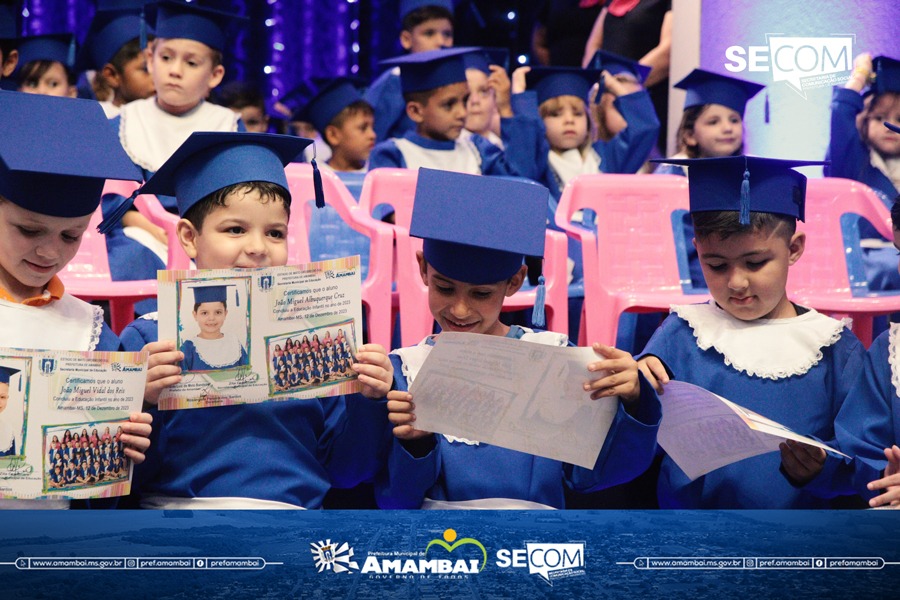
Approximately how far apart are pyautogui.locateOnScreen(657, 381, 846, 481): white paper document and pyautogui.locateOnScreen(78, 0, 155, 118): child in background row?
13.3 feet

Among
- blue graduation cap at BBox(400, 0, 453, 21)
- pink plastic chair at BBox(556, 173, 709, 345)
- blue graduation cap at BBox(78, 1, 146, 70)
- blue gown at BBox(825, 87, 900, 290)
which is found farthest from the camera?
blue graduation cap at BBox(400, 0, 453, 21)

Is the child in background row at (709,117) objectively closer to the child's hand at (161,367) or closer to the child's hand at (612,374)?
the child's hand at (612,374)

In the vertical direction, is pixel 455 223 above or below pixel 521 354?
above

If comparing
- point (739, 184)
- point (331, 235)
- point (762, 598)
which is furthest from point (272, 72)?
point (762, 598)

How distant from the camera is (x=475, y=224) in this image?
2.88 m

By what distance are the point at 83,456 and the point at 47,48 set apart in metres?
4.00

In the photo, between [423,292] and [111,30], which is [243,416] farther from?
[111,30]

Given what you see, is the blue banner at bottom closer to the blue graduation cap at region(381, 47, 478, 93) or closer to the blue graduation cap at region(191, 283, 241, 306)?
the blue graduation cap at region(191, 283, 241, 306)

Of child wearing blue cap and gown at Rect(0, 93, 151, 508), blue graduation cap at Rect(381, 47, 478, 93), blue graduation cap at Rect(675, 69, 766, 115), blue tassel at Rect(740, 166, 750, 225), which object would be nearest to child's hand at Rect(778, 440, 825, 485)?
blue tassel at Rect(740, 166, 750, 225)

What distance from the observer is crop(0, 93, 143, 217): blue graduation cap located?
2.58m

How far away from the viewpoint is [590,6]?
704 cm

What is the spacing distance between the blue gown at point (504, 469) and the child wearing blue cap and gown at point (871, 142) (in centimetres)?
240

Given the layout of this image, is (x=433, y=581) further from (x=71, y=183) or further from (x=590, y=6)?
(x=590, y=6)

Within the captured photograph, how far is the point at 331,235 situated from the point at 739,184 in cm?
201
